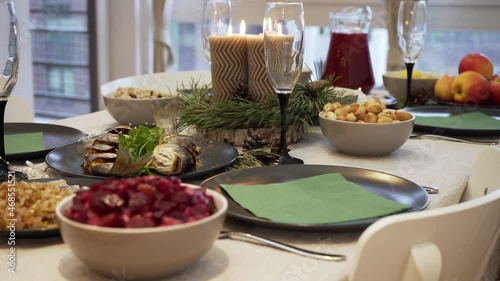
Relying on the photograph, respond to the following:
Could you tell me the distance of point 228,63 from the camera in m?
1.41

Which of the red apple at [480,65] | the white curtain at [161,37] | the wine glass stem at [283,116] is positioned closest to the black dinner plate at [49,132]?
the wine glass stem at [283,116]

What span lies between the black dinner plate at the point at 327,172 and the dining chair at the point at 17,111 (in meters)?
0.90

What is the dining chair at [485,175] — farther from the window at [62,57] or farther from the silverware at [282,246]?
the window at [62,57]

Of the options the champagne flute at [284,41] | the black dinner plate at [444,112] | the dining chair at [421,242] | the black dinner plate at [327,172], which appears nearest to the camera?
the dining chair at [421,242]

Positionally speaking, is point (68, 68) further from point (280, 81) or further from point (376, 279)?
point (376, 279)

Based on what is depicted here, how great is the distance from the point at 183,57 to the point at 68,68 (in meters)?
0.67

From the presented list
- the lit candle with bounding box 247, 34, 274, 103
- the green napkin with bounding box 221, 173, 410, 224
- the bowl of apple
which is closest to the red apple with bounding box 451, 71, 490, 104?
the bowl of apple

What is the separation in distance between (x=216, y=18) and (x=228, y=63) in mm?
203

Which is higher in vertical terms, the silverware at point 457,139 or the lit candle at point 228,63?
the lit candle at point 228,63

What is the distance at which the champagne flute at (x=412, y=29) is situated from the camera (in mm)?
1759

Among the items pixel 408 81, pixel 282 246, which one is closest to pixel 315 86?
pixel 408 81

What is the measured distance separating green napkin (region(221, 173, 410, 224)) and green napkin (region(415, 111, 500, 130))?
606 millimetres

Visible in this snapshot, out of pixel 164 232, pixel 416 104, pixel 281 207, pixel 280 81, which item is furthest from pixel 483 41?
pixel 164 232

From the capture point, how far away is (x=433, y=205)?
0.97 metres
